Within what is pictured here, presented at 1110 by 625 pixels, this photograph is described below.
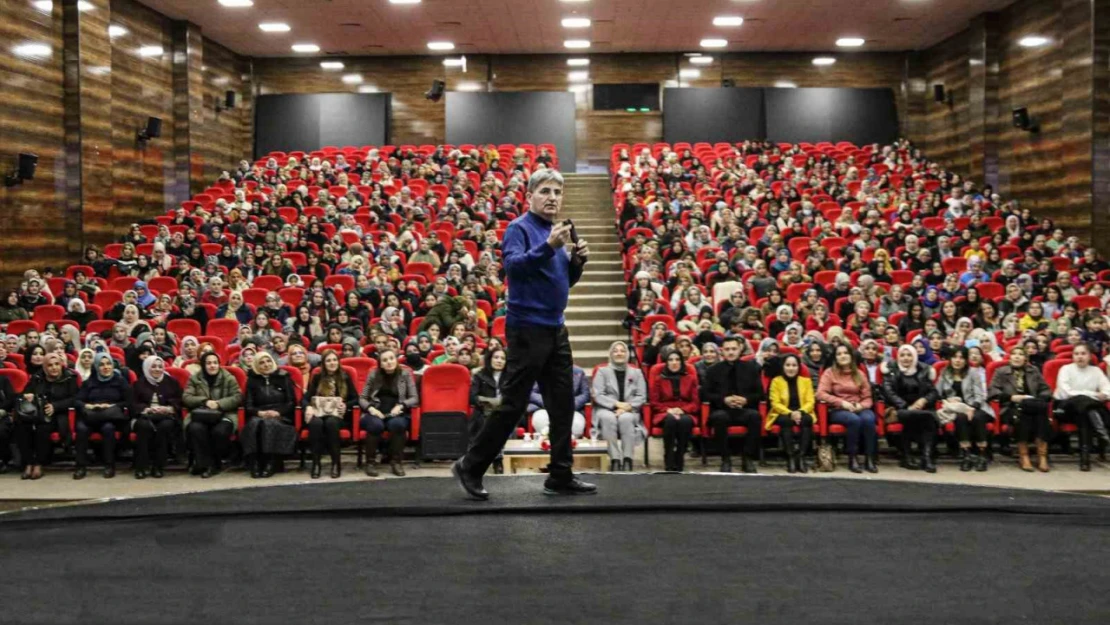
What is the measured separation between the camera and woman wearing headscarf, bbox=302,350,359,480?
7445 millimetres

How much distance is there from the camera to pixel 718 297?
32.8 feet

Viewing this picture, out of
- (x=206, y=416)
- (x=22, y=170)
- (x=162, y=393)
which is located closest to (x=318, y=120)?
(x=22, y=170)

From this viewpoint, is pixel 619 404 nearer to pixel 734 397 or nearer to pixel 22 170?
pixel 734 397

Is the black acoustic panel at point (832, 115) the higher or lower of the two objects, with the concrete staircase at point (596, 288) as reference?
higher

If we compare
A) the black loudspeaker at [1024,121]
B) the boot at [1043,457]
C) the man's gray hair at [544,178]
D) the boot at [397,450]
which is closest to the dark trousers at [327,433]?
the boot at [397,450]

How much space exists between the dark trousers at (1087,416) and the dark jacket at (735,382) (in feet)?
7.75

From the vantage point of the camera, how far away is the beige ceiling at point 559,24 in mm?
15195

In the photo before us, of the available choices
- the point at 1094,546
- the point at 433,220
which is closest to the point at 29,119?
the point at 433,220

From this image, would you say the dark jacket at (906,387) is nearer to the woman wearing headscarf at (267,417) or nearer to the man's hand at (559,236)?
the woman wearing headscarf at (267,417)

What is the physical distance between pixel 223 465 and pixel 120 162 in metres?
7.83

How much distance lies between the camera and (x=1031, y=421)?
7578mm

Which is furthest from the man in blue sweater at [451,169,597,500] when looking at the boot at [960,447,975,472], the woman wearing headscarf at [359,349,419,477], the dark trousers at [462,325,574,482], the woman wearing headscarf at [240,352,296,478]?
the boot at [960,447,975,472]

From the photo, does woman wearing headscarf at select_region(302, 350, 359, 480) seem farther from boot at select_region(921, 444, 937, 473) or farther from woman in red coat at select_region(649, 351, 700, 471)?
boot at select_region(921, 444, 937, 473)

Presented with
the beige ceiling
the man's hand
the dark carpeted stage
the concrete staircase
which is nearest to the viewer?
the dark carpeted stage
